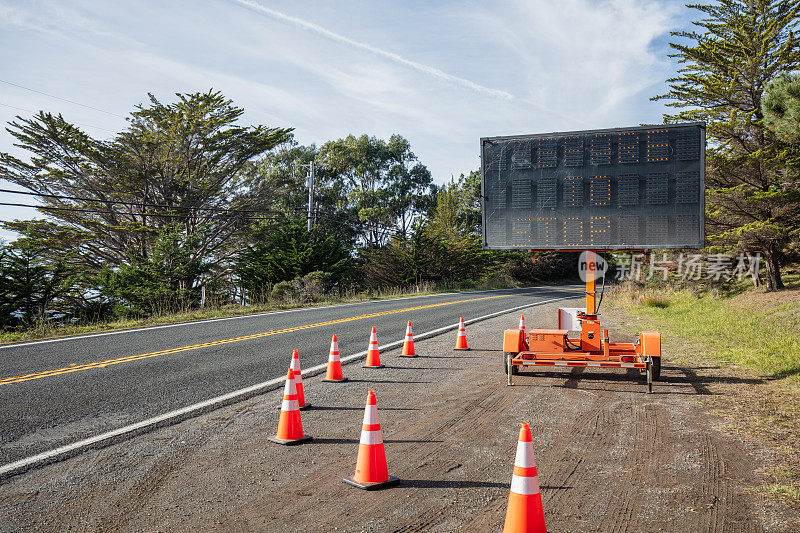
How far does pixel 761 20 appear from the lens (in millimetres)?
18125

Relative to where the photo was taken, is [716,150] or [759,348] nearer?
[759,348]

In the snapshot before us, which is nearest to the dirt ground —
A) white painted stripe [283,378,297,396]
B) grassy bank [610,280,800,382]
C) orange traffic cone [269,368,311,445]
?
orange traffic cone [269,368,311,445]

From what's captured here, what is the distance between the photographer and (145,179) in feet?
104

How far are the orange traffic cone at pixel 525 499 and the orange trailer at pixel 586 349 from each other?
470 cm

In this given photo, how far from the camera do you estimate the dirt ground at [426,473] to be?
3.85 metres

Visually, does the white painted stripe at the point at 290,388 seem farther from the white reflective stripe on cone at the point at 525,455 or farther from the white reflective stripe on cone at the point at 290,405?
the white reflective stripe on cone at the point at 525,455

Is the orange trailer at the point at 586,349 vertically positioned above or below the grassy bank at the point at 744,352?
above

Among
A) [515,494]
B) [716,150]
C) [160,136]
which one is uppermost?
[160,136]

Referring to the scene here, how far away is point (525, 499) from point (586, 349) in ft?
17.8

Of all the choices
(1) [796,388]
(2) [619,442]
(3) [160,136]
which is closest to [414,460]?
(2) [619,442]

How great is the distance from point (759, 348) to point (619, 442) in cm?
724

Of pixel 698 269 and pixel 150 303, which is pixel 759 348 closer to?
pixel 698 269

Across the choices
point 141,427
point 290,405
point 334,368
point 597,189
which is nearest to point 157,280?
point 334,368

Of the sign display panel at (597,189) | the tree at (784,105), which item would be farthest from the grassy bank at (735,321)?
the tree at (784,105)
